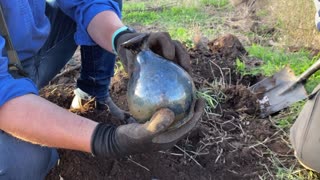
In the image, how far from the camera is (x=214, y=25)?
5.61m

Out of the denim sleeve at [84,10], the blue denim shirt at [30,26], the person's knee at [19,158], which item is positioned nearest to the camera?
the blue denim shirt at [30,26]

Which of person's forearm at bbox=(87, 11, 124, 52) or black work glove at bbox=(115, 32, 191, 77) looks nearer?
black work glove at bbox=(115, 32, 191, 77)

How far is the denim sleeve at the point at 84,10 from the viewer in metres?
2.60

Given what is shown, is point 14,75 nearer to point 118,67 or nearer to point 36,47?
point 36,47

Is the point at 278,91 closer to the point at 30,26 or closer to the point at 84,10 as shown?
the point at 84,10

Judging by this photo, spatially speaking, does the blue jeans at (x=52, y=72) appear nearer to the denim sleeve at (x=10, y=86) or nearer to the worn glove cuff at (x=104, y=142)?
the denim sleeve at (x=10, y=86)

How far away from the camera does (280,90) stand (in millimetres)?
3514

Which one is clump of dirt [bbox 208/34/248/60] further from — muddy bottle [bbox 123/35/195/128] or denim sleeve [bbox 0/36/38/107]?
denim sleeve [bbox 0/36/38/107]

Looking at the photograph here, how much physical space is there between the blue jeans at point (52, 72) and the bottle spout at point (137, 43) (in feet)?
2.11

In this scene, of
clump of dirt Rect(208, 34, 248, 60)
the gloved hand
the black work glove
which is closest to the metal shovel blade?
clump of dirt Rect(208, 34, 248, 60)

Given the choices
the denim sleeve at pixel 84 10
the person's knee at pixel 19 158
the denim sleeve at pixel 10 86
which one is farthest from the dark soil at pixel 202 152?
the denim sleeve at pixel 10 86

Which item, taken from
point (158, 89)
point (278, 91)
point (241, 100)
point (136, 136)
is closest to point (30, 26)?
point (158, 89)

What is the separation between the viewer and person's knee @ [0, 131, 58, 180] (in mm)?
2037

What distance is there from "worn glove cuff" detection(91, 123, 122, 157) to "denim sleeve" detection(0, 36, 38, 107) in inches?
13.4
